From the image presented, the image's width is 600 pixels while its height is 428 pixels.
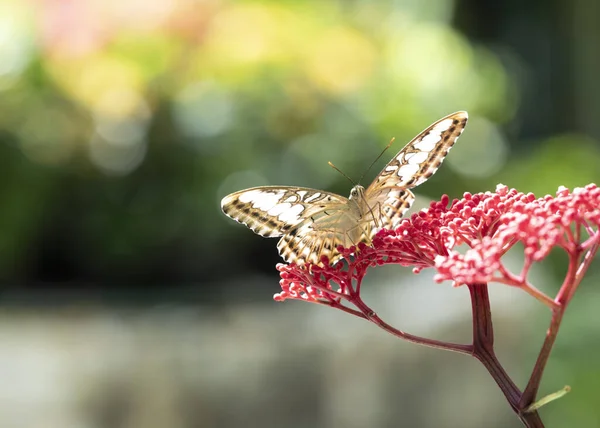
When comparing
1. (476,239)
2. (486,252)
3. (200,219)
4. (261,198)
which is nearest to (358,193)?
(261,198)

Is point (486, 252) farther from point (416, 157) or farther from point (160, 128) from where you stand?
point (160, 128)

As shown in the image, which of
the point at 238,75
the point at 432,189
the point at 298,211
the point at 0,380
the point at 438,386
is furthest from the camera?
the point at 432,189

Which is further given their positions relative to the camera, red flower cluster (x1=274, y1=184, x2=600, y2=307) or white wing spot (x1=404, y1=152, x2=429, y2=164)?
white wing spot (x1=404, y1=152, x2=429, y2=164)

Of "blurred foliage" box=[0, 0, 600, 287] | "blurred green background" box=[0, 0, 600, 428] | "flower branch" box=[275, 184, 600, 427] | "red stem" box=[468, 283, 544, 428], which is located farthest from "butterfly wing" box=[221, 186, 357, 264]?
"blurred foliage" box=[0, 0, 600, 287]

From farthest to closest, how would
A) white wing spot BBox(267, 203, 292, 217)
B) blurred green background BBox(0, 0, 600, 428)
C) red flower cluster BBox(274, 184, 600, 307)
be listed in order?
blurred green background BBox(0, 0, 600, 428) < white wing spot BBox(267, 203, 292, 217) < red flower cluster BBox(274, 184, 600, 307)

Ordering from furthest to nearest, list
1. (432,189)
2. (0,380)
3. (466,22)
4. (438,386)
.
A: (466,22) < (432,189) < (438,386) < (0,380)

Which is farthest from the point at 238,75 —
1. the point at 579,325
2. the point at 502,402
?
the point at 579,325

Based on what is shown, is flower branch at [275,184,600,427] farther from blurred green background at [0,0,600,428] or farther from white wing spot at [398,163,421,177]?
blurred green background at [0,0,600,428]

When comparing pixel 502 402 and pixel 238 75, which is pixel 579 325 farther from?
pixel 238 75
